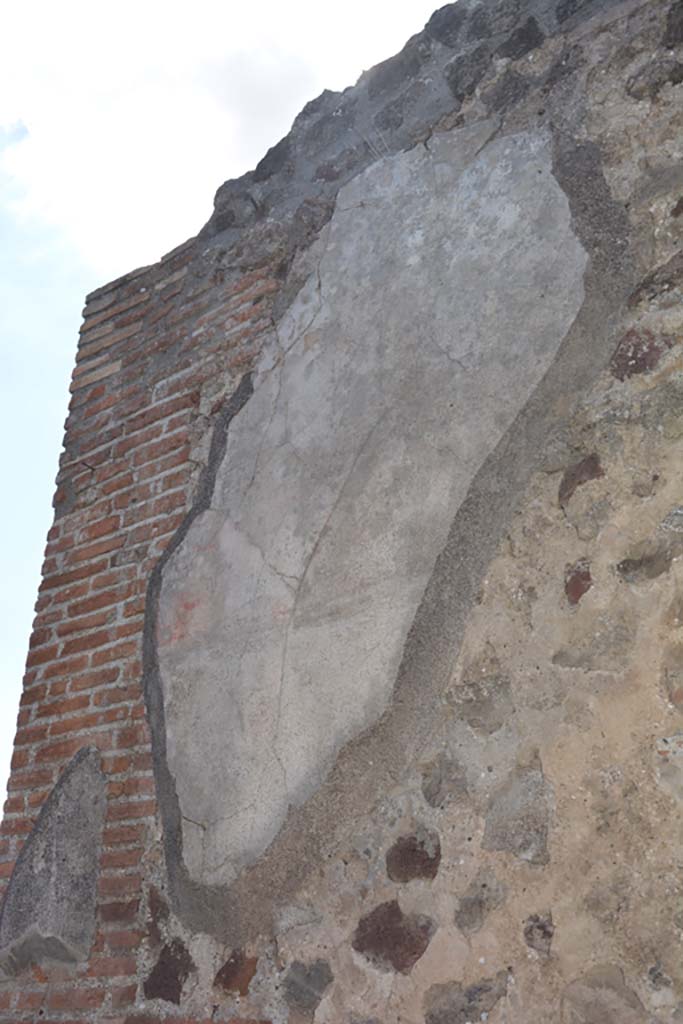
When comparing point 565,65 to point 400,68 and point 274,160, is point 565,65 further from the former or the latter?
point 274,160

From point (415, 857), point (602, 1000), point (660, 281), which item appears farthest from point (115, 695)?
point (660, 281)

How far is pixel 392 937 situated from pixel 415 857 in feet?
0.58

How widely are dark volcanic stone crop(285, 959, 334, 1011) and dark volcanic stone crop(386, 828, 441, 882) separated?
27 cm

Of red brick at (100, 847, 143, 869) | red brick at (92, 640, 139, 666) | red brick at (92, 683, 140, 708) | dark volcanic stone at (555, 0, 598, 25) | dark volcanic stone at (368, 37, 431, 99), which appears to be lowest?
red brick at (100, 847, 143, 869)

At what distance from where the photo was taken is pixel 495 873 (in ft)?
7.20

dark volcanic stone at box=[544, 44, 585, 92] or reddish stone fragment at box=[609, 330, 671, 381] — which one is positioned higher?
dark volcanic stone at box=[544, 44, 585, 92]

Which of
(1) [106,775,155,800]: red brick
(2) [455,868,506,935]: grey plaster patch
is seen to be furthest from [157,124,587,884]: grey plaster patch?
(2) [455,868,506,935]: grey plaster patch

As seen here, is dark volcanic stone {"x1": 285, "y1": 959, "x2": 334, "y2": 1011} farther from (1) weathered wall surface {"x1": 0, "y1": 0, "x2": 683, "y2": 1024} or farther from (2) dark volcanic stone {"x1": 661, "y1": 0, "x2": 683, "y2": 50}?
(2) dark volcanic stone {"x1": 661, "y1": 0, "x2": 683, "y2": 50}

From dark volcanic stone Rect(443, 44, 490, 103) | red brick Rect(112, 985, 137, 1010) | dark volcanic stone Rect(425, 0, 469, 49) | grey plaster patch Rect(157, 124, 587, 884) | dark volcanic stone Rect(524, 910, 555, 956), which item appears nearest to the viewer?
dark volcanic stone Rect(524, 910, 555, 956)

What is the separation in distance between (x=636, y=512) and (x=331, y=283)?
49.5 inches

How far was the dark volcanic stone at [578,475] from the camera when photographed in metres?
2.37

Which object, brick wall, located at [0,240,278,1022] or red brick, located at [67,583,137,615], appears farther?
red brick, located at [67,583,137,615]

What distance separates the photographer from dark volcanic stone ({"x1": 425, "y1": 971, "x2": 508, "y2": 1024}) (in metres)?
2.11

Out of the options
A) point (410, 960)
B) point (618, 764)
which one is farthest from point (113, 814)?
point (618, 764)
